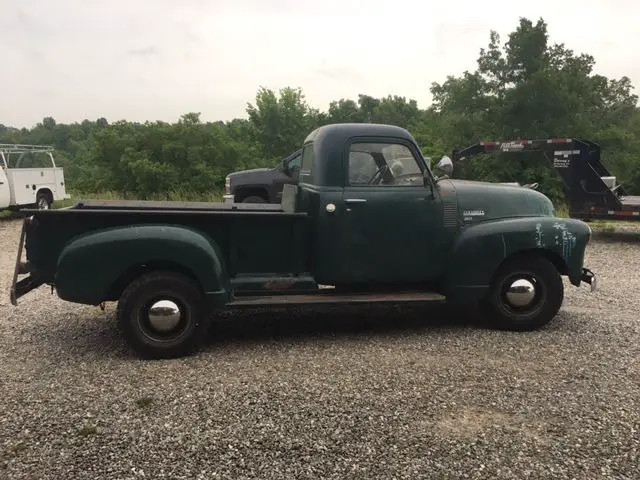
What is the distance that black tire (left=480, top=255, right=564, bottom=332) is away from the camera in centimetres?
544

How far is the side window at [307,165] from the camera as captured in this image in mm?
5578

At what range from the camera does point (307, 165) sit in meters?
5.80

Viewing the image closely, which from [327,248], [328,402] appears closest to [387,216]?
[327,248]

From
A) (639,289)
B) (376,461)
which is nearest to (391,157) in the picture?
(376,461)

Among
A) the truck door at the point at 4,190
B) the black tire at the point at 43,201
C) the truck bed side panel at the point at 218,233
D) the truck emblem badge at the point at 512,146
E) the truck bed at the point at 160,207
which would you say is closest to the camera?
the truck bed side panel at the point at 218,233

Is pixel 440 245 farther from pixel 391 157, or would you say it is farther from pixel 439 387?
pixel 439 387

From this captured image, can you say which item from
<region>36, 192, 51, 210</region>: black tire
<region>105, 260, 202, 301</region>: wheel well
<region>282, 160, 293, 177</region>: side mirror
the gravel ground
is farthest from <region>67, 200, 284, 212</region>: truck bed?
<region>36, 192, 51, 210</region>: black tire

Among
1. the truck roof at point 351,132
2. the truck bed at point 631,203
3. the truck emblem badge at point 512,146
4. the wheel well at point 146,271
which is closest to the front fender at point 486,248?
the truck roof at point 351,132

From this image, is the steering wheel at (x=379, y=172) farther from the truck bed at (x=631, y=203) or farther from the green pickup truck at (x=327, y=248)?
the truck bed at (x=631, y=203)

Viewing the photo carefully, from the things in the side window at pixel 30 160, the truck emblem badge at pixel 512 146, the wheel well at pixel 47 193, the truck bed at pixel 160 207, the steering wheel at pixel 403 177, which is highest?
the truck emblem badge at pixel 512 146

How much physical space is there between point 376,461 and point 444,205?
9.56ft

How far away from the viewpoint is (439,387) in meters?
4.07

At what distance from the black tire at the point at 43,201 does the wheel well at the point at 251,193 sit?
305 inches

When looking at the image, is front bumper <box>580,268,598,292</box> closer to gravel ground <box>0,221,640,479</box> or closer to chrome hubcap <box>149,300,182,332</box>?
gravel ground <box>0,221,640,479</box>
